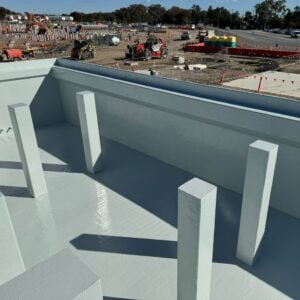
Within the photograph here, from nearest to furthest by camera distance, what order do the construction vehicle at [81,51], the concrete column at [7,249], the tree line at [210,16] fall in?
the concrete column at [7,249], the construction vehicle at [81,51], the tree line at [210,16]

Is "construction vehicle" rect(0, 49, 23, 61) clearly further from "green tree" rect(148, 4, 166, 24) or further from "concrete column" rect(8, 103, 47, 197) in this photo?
"green tree" rect(148, 4, 166, 24)

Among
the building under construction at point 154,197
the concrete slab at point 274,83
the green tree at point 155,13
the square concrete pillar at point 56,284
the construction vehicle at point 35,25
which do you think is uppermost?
the green tree at point 155,13

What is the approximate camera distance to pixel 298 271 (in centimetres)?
448

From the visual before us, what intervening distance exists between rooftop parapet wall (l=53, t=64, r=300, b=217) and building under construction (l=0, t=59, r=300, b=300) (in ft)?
0.09

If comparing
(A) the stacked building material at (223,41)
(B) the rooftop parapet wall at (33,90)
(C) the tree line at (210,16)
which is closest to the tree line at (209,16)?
(C) the tree line at (210,16)

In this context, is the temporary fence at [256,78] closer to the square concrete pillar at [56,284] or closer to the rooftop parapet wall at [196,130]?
the rooftop parapet wall at [196,130]

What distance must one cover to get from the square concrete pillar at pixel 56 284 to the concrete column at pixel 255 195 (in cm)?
282

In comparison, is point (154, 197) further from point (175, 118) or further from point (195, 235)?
point (195, 235)

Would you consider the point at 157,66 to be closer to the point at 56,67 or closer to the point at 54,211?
the point at 56,67

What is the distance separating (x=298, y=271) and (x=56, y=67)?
10.4 metres

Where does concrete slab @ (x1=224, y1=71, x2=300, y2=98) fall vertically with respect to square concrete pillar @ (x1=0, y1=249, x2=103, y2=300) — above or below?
below

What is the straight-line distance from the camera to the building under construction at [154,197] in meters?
3.42

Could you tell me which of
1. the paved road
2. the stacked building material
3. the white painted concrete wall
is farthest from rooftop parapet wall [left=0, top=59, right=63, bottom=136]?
the paved road

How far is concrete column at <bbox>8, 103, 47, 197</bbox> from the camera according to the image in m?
6.06
